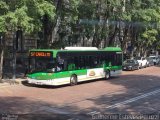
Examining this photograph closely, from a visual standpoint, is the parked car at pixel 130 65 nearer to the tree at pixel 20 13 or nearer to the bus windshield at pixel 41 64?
the tree at pixel 20 13

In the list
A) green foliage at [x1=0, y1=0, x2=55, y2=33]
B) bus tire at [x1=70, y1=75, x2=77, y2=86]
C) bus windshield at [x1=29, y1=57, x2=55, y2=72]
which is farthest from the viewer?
bus tire at [x1=70, y1=75, x2=77, y2=86]

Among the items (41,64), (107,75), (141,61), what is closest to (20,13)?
(41,64)

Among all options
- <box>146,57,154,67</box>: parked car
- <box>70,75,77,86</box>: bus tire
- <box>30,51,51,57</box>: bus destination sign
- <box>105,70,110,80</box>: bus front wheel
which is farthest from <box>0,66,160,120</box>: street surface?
<box>146,57,154,67</box>: parked car

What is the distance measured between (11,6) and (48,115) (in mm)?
11070

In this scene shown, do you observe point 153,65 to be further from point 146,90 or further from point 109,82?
point 146,90

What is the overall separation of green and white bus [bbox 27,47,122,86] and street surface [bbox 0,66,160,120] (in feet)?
2.04

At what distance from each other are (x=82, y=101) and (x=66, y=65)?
6438mm

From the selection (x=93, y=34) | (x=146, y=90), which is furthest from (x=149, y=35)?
(x=146, y=90)

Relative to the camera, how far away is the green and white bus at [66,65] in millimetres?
26922

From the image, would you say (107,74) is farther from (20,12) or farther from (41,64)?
(20,12)

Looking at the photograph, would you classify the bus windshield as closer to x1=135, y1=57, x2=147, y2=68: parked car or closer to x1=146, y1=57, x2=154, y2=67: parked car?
x1=135, y1=57, x2=147, y2=68: parked car

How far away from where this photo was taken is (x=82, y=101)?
22.0m

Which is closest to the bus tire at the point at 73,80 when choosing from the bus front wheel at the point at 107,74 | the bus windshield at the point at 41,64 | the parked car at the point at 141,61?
the bus windshield at the point at 41,64

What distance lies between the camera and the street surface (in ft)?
58.0
